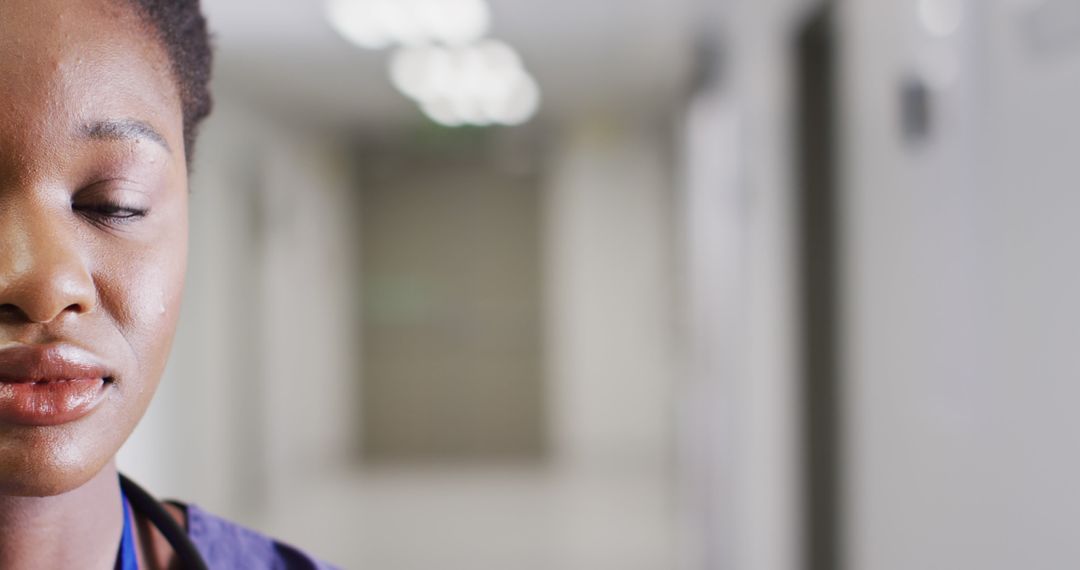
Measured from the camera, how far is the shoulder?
0.70 m

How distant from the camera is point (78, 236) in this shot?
20.9 inches

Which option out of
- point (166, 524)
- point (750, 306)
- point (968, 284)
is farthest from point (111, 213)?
point (750, 306)

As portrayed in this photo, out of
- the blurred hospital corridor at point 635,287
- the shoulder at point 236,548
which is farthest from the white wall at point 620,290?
the shoulder at point 236,548

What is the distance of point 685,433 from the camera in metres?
5.40

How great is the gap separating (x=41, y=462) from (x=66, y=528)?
13 cm

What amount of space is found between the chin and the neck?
9cm

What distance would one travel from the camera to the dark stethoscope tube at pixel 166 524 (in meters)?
0.65

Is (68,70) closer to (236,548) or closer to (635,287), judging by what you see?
(236,548)

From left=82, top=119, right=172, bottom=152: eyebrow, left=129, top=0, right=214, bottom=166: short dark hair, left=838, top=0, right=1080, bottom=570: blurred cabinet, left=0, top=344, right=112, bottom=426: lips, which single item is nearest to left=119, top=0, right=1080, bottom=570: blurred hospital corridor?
left=838, top=0, right=1080, bottom=570: blurred cabinet

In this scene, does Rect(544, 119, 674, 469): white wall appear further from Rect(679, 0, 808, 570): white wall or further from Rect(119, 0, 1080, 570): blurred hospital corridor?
Rect(679, 0, 808, 570): white wall

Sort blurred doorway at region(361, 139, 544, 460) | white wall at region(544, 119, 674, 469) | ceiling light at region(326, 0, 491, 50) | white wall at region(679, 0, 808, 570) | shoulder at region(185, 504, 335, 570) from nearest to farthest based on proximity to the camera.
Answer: shoulder at region(185, 504, 335, 570)
white wall at region(679, 0, 808, 570)
ceiling light at region(326, 0, 491, 50)
white wall at region(544, 119, 674, 469)
blurred doorway at region(361, 139, 544, 460)

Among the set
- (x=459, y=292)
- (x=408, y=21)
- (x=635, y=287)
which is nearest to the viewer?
(x=408, y=21)

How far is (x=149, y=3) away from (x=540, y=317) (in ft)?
24.3

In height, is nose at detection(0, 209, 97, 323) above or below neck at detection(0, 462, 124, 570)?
above
